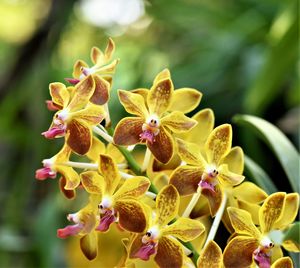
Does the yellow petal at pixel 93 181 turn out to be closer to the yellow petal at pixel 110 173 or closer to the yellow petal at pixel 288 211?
the yellow petal at pixel 110 173

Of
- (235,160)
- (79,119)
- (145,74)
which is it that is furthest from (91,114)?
(145,74)

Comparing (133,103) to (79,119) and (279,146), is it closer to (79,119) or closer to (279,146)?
(79,119)

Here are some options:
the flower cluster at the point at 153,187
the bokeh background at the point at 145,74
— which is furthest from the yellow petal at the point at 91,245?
the bokeh background at the point at 145,74

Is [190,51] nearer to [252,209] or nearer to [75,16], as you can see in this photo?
[75,16]

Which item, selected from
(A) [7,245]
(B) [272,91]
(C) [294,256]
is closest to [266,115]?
(B) [272,91]

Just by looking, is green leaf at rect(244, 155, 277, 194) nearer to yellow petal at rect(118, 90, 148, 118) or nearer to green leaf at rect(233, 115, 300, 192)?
green leaf at rect(233, 115, 300, 192)

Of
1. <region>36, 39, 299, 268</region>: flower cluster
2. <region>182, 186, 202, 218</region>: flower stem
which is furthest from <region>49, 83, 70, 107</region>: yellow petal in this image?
<region>182, 186, 202, 218</region>: flower stem

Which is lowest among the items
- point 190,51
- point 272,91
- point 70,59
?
point 70,59
